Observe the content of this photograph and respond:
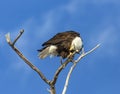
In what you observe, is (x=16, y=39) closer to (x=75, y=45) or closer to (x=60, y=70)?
(x=60, y=70)

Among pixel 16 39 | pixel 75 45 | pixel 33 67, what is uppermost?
pixel 16 39

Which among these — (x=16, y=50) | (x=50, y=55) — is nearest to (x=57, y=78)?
(x=16, y=50)

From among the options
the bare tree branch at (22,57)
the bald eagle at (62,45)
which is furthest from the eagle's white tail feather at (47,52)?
the bare tree branch at (22,57)

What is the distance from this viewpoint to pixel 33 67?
1004 cm

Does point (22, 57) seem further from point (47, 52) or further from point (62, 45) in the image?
point (62, 45)

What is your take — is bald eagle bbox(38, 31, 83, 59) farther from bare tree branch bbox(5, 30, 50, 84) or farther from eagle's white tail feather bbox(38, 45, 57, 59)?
bare tree branch bbox(5, 30, 50, 84)

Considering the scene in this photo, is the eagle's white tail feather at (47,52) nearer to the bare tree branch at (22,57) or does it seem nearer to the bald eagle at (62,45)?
the bald eagle at (62,45)

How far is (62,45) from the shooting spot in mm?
12445

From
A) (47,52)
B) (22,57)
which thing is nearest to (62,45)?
(47,52)

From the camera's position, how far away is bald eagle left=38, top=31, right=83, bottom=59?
476 inches

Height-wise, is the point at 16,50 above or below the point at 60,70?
above

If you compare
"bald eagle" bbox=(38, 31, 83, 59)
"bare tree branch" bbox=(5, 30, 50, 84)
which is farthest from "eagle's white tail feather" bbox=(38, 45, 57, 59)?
"bare tree branch" bbox=(5, 30, 50, 84)

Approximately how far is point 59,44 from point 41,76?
2409 mm

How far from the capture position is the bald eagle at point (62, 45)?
39.6 feet
